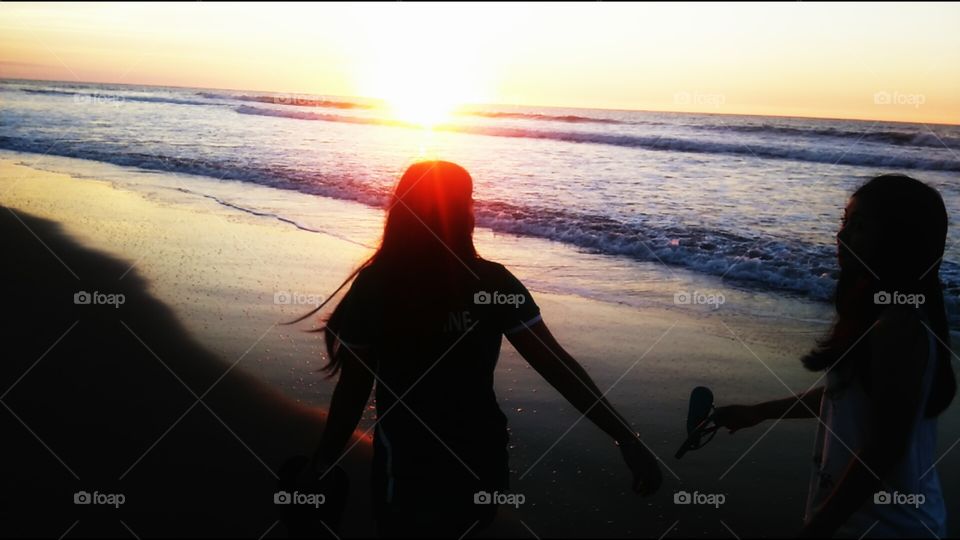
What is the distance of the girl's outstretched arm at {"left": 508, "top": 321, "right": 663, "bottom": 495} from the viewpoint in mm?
2738

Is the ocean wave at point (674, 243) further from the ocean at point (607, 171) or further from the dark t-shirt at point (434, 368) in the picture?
the dark t-shirt at point (434, 368)

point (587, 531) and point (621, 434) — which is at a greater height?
point (621, 434)

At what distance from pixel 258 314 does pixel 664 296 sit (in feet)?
13.1

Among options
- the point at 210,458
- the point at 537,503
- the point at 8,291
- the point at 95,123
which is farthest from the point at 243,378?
the point at 95,123

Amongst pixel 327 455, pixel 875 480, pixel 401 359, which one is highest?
pixel 401 359

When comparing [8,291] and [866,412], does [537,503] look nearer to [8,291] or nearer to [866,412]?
[866,412]

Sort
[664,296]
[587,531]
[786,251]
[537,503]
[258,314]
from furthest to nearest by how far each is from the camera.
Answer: [786,251], [664,296], [258,314], [537,503], [587,531]

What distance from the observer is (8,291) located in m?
7.31

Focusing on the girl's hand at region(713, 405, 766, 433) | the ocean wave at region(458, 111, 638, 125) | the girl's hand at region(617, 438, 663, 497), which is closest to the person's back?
the girl's hand at region(617, 438, 663, 497)

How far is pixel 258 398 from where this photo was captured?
5.37 meters

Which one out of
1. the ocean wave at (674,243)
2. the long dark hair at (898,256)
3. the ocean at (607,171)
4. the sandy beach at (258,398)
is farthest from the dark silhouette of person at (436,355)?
the ocean wave at (674,243)

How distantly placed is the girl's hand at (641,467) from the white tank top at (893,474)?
567mm

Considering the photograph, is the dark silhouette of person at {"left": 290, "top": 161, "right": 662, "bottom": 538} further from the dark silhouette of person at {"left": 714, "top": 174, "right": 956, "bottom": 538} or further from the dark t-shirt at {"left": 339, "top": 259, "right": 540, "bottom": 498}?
the dark silhouette of person at {"left": 714, "top": 174, "right": 956, "bottom": 538}

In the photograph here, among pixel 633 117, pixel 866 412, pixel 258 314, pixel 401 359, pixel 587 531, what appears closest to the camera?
pixel 866 412
